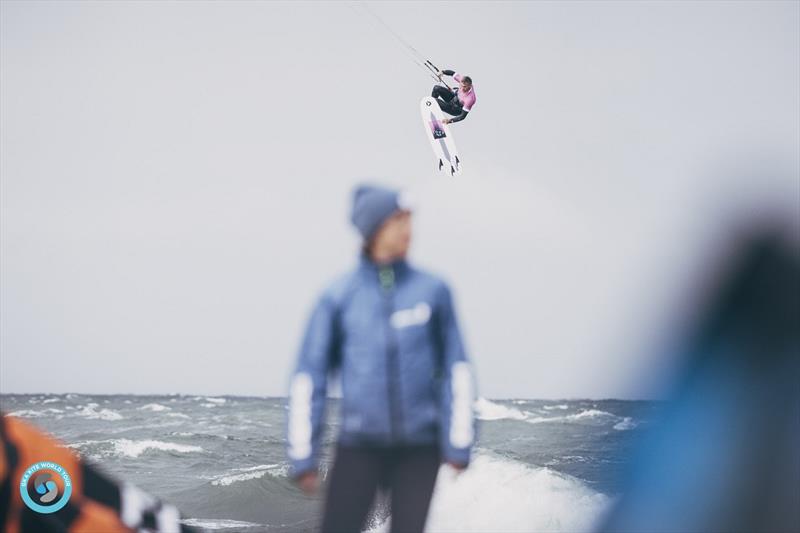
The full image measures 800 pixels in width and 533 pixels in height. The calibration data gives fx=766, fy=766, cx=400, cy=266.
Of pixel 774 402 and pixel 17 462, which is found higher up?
pixel 17 462

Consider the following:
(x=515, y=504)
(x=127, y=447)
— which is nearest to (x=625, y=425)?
(x=127, y=447)

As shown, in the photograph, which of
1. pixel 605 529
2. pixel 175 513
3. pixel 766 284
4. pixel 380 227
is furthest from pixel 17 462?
pixel 605 529

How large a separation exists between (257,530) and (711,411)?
675 cm

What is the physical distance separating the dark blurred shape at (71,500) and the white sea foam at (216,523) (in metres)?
8.67

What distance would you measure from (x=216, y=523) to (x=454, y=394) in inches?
402

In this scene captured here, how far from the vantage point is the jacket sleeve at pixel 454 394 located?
2.57m

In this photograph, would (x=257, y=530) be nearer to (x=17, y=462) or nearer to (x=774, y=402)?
(x=774, y=402)

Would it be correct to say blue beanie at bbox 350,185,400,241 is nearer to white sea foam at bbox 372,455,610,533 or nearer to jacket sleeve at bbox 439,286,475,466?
jacket sleeve at bbox 439,286,475,466

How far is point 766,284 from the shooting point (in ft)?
19.4

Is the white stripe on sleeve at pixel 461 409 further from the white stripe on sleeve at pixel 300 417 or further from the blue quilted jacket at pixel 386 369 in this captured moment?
the white stripe on sleeve at pixel 300 417

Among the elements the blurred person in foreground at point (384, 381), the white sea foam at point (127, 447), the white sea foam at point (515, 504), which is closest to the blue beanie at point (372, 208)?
the blurred person in foreground at point (384, 381)

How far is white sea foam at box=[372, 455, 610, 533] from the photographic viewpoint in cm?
1130

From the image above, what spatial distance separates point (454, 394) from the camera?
259 cm

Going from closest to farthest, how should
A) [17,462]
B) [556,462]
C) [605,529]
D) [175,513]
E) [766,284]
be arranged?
[17,462], [175,513], [766,284], [605,529], [556,462]
